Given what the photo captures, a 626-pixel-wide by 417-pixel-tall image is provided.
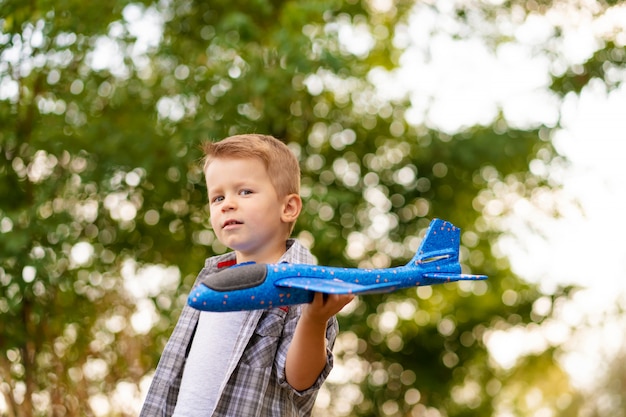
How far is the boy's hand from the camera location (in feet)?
4.77

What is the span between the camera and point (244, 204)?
1.67m

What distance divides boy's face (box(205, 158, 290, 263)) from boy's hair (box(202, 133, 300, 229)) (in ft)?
0.04

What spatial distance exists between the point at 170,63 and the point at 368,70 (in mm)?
1082

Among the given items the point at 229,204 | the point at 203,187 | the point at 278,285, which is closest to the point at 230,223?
the point at 229,204

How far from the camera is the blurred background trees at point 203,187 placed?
3.67 metres

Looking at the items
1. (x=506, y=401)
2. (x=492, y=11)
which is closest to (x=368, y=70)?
(x=492, y=11)

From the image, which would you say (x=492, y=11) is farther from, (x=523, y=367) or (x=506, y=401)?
(x=506, y=401)

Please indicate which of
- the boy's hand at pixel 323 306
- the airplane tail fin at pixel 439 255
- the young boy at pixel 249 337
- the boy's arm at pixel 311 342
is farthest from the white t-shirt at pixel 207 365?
the airplane tail fin at pixel 439 255

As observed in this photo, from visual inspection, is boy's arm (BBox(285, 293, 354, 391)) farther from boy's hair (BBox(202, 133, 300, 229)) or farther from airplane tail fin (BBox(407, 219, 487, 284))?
boy's hair (BBox(202, 133, 300, 229))

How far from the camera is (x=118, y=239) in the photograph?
403 cm

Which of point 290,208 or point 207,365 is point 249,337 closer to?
point 207,365

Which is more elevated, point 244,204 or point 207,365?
point 244,204

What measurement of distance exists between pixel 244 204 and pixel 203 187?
7.58 ft

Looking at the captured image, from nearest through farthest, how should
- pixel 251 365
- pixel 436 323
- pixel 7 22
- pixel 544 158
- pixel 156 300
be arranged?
pixel 251 365
pixel 7 22
pixel 156 300
pixel 544 158
pixel 436 323
